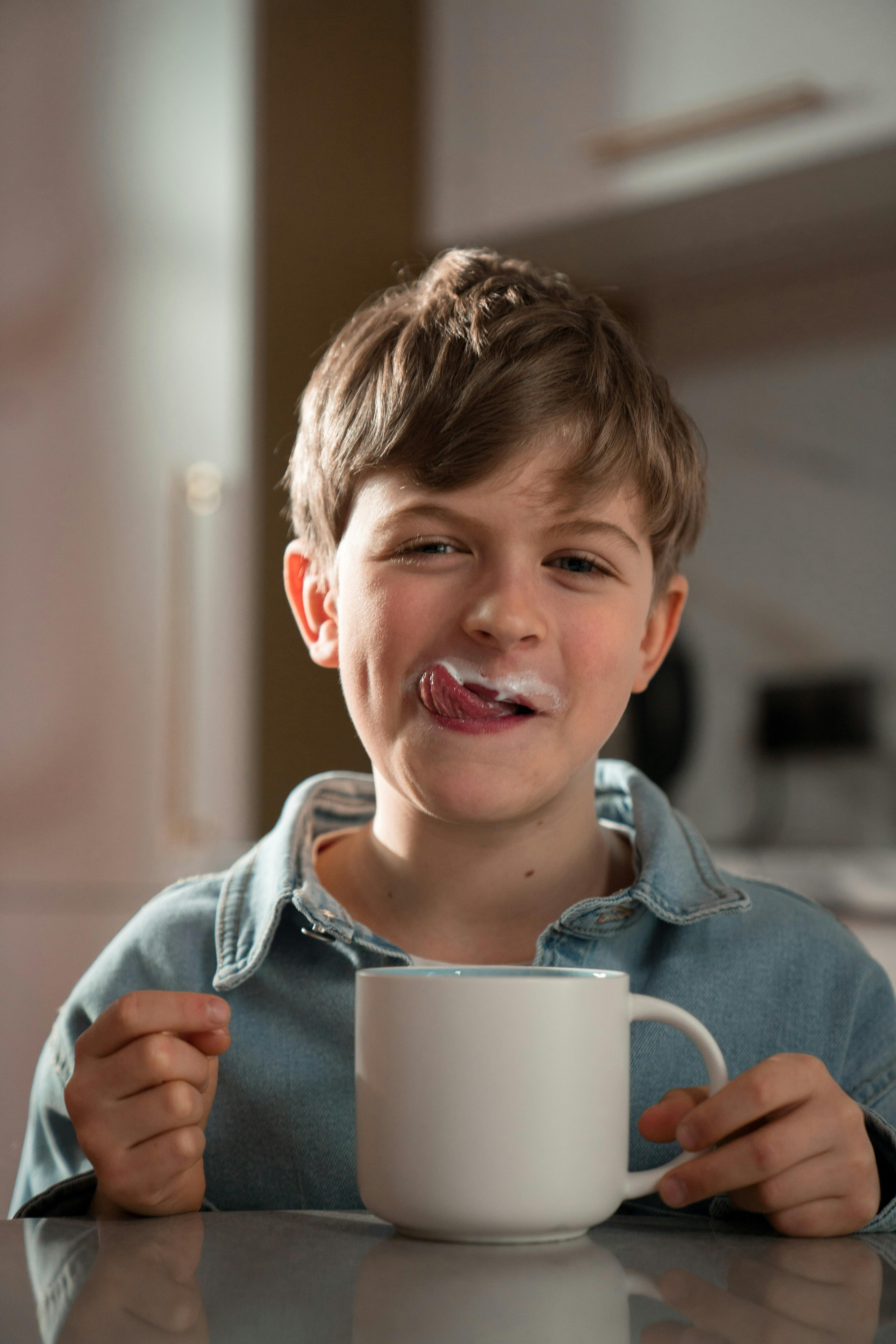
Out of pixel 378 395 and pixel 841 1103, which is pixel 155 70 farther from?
pixel 841 1103

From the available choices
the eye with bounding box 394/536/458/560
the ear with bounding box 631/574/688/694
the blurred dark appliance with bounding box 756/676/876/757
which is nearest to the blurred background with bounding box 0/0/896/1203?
the blurred dark appliance with bounding box 756/676/876/757

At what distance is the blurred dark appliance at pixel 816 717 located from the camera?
1751 mm

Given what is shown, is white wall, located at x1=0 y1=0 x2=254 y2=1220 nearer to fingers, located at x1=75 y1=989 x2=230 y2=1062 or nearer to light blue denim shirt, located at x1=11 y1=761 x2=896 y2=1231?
light blue denim shirt, located at x1=11 y1=761 x2=896 y2=1231

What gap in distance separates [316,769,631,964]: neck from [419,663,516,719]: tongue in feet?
0.31

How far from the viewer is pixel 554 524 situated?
0.69 meters

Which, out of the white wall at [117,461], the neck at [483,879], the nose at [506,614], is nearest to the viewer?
the nose at [506,614]

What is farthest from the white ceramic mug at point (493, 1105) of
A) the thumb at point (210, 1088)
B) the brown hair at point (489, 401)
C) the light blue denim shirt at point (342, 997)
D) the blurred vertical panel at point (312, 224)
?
the blurred vertical panel at point (312, 224)

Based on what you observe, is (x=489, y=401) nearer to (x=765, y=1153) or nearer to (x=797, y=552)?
(x=765, y=1153)

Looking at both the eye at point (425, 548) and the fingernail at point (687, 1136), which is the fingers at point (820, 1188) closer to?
the fingernail at point (687, 1136)

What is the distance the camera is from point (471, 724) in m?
0.68

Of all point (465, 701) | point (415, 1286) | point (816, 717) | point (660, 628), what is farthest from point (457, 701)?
point (816, 717)

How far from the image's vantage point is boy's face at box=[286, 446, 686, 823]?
68 cm

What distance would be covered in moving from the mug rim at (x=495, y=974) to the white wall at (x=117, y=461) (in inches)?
56.4

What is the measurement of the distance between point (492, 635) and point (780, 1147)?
0.89ft
